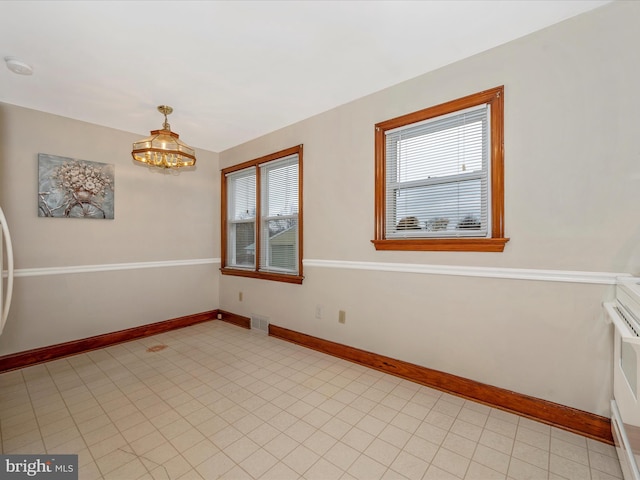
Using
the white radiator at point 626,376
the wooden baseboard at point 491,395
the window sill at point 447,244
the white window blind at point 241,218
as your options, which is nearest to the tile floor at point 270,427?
the wooden baseboard at point 491,395

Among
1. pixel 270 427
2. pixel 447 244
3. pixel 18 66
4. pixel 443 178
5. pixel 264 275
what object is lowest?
pixel 270 427

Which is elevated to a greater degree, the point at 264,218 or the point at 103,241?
the point at 264,218

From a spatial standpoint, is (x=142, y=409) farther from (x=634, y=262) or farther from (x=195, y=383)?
(x=634, y=262)

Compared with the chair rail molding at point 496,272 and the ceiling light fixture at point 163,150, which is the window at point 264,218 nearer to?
the chair rail molding at point 496,272

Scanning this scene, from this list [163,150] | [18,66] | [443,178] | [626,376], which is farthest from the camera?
[163,150]

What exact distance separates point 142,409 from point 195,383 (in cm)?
44

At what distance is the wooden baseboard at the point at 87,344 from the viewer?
2814mm

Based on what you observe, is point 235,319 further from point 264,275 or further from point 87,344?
point 87,344

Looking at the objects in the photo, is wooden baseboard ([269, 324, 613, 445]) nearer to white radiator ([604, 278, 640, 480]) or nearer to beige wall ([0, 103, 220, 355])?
white radiator ([604, 278, 640, 480])

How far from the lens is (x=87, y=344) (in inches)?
128

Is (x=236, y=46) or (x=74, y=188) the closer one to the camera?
(x=236, y=46)

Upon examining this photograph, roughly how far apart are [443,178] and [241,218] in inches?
116

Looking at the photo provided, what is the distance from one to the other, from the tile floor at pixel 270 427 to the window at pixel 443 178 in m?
1.20

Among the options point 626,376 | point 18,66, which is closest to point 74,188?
point 18,66
